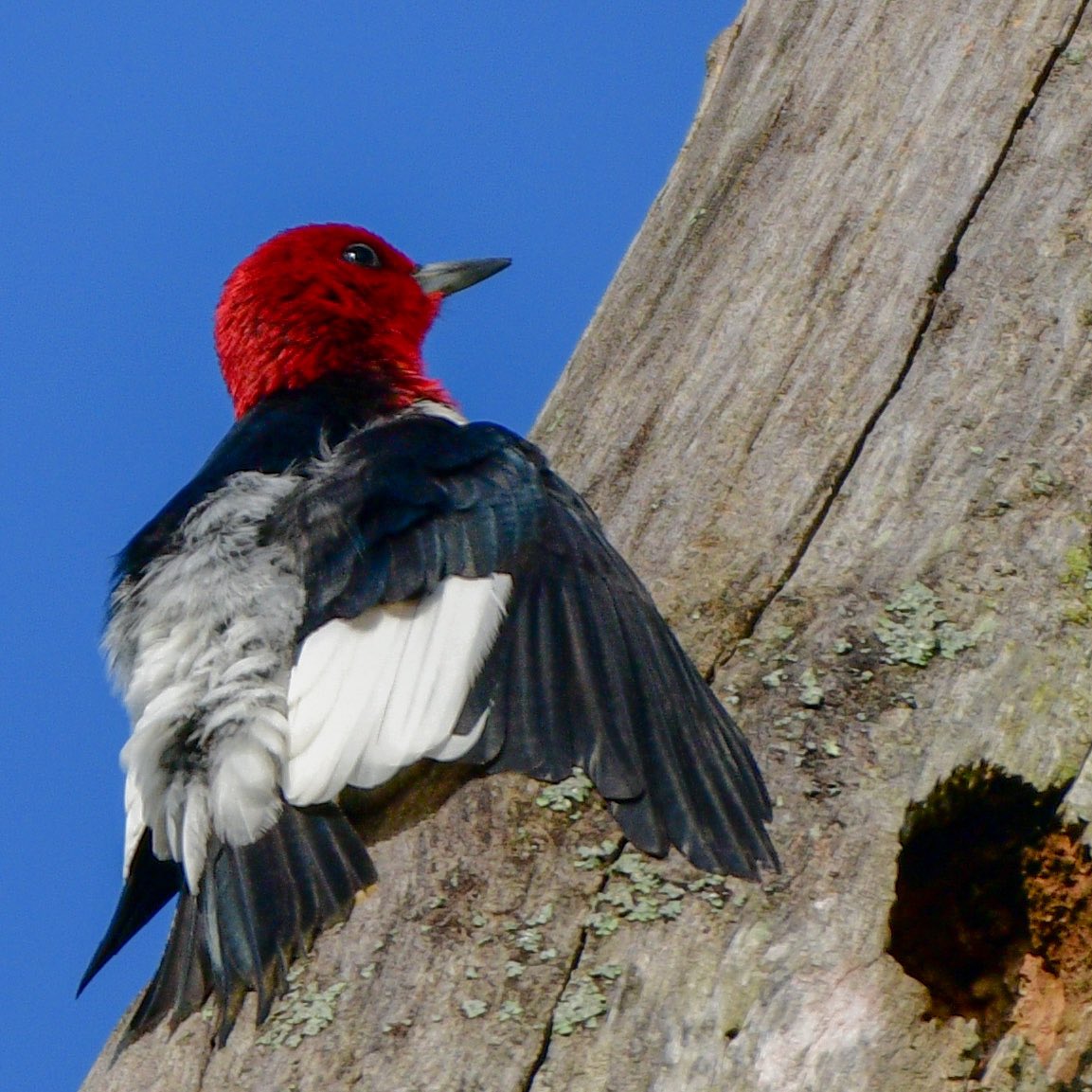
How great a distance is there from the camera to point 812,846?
2.44 metres

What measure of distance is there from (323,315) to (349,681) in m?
1.78

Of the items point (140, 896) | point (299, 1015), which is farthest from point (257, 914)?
point (140, 896)

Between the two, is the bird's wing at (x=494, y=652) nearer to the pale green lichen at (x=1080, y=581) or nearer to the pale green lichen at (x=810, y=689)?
the pale green lichen at (x=810, y=689)

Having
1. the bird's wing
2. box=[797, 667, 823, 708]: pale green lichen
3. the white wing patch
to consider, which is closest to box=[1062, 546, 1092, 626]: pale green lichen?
box=[797, 667, 823, 708]: pale green lichen

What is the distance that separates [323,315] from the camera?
4352mm

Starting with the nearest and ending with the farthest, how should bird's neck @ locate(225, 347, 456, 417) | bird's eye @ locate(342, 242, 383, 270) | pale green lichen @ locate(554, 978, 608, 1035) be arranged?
pale green lichen @ locate(554, 978, 608, 1035) < bird's neck @ locate(225, 347, 456, 417) < bird's eye @ locate(342, 242, 383, 270)

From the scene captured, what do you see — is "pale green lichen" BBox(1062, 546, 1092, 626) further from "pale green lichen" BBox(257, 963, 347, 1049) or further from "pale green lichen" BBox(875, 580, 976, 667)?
"pale green lichen" BBox(257, 963, 347, 1049)

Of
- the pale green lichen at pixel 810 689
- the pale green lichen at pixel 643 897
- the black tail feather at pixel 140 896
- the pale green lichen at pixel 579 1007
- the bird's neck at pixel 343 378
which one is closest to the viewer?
the pale green lichen at pixel 579 1007

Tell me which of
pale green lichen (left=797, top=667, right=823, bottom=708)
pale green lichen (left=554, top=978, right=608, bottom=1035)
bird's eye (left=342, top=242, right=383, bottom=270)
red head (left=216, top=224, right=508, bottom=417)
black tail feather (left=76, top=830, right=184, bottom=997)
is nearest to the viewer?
pale green lichen (left=554, top=978, right=608, bottom=1035)

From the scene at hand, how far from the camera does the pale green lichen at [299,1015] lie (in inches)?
92.0

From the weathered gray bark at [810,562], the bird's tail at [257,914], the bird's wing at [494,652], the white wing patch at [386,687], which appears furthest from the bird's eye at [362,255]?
the bird's tail at [257,914]

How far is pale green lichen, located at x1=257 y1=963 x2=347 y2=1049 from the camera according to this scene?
7.67 ft

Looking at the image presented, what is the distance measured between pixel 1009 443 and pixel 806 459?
357 millimetres

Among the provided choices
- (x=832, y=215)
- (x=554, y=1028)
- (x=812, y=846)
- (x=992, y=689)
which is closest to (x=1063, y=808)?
(x=992, y=689)
